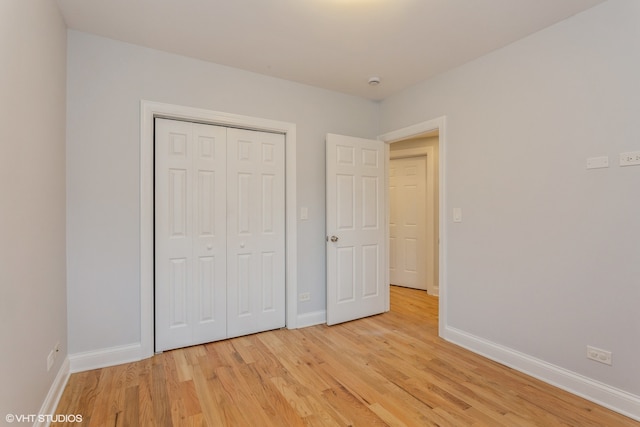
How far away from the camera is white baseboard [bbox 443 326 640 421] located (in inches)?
72.4

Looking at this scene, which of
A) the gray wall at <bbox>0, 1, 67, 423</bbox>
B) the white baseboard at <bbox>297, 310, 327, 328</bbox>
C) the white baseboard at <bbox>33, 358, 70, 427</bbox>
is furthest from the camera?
the white baseboard at <bbox>297, 310, 327, 328</bbox>

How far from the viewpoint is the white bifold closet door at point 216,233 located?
2.64m

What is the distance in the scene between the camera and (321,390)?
2.07 meters

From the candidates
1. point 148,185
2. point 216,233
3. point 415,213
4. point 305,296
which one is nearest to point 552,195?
point 305,296

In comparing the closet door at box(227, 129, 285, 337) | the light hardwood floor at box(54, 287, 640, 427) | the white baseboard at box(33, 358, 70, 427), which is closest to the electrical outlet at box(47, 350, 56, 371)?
the white baseboard at box(33, 358, 70, 427)

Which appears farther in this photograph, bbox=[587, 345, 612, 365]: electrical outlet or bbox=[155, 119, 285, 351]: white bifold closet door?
bbox=[155, 119, 285, 351]: white bifold closet door

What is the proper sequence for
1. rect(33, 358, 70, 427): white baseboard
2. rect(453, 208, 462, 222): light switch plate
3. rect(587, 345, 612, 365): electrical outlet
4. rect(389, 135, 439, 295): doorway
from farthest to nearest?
rect(389, 135, 439, 295): doorway
rect(453, 208, 462, 222): light switch plate
rect(587, 345, 612, 365): electrical outlet
rect(33, 358, 70, 427): white baseboard

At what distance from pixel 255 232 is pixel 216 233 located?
0.38 metres

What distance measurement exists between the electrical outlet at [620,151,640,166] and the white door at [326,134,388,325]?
211cm

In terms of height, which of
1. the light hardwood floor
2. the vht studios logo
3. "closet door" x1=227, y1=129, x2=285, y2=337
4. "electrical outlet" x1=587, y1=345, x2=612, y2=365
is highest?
"closet door" x1=227, y1=129, x2=285, y2=337

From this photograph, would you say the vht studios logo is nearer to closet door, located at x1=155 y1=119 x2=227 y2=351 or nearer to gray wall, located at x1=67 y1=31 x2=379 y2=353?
gray wall, located at x1=67 y1=31 x2=379 y2=353

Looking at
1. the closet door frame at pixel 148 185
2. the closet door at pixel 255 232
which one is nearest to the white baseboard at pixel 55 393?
the closet door frame at pixel 148 185

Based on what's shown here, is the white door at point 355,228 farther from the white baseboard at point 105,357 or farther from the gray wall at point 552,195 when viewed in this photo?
the white baseboard at point 105,357

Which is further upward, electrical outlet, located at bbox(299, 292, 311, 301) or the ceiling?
the ceiling
